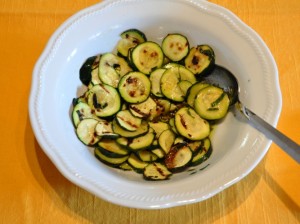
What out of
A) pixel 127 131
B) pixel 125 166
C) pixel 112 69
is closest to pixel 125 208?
pixel 125 166

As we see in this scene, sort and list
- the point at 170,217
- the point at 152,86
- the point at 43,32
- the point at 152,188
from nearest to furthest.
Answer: the point at 152,188 < the point at 170,217 < the point at 152,86 < the point at 43,32

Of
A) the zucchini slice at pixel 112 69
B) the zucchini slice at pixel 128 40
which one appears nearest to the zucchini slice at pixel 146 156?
the zucchini slice at pixel 112 69

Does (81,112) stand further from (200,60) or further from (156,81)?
(200,60)

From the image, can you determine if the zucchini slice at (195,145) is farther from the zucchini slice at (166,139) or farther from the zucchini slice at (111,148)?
the zucchini slice at (111,148)

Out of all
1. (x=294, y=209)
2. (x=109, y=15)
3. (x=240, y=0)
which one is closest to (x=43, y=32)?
(x=109, y=15)

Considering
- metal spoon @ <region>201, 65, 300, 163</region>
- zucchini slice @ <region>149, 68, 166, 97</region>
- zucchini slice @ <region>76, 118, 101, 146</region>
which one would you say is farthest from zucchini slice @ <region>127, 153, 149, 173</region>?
metal spoon @ <region>201, 65, 300, 163</region>

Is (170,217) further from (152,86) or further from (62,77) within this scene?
(62,77)
